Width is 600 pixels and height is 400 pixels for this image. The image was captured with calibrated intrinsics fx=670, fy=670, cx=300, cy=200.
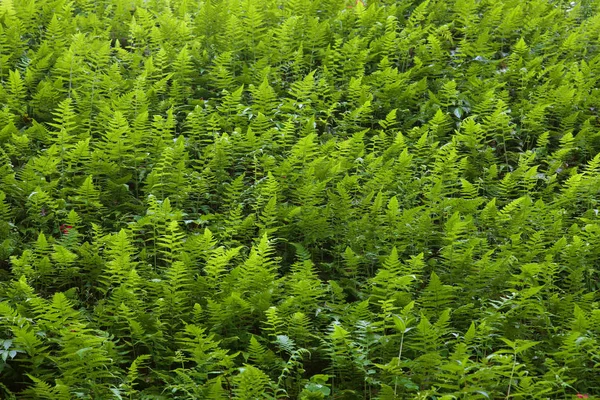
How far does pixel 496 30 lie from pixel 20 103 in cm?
567

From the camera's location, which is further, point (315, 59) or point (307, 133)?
point (315, 59)

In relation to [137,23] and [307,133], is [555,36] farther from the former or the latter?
[137,23]

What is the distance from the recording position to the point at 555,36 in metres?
8.65

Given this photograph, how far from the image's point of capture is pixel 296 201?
5723 millimetres

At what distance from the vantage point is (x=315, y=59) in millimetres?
7879

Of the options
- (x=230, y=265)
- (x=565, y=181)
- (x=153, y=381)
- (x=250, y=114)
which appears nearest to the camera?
(x=153, y=381)

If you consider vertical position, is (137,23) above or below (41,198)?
above

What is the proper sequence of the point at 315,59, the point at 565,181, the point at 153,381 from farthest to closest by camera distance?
1. the point at 315,59
2. the point at 565,181
3. the point at 153,381

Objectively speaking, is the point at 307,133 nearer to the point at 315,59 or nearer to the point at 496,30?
the point at 315,59

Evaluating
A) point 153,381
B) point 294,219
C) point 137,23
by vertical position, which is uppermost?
point 137,23

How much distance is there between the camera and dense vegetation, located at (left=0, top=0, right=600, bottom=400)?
4320mm

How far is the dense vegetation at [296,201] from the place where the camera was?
4.32 metres

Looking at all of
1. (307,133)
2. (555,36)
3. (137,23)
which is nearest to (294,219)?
(307,133)

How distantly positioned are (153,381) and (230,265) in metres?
1.13
